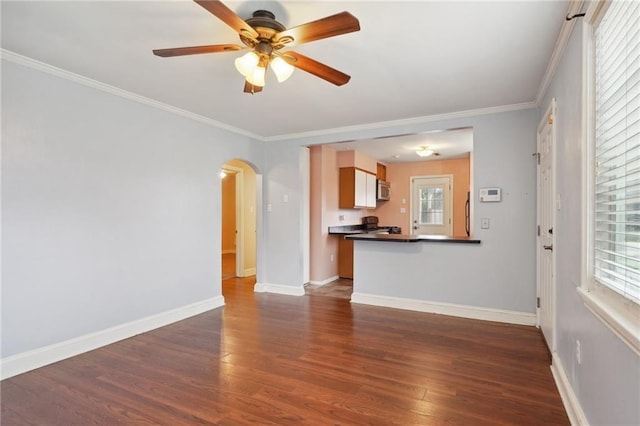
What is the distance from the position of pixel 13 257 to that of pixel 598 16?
395cm

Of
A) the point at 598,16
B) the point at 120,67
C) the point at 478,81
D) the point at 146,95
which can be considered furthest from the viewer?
the point at 146,95

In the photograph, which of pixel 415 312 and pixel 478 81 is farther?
pixel 415 312

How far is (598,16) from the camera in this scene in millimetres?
1604

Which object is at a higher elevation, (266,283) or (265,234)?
(265,234)

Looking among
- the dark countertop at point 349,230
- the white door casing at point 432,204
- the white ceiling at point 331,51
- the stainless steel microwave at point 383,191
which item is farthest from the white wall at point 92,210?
the white door casing at point 432,204

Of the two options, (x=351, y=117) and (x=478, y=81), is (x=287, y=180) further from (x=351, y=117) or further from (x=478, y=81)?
(x=478, y=81)

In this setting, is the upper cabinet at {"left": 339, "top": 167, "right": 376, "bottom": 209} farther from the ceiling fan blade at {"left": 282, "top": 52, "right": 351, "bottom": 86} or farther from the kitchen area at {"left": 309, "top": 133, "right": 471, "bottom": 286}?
the ceiling fan blade at {"left": 282, "top": 52, "right": 351, "bottom": 86}

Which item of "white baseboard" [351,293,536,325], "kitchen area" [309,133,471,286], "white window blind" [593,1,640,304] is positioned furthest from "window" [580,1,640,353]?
"kitchen area" [309,133,471,286]

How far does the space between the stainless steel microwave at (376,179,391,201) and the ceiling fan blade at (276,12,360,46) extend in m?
5.56

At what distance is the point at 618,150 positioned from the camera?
4.68ft

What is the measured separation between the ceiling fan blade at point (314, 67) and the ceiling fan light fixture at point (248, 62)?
7.2 inches

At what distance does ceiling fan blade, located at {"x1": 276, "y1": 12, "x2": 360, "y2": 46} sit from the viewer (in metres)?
1.65

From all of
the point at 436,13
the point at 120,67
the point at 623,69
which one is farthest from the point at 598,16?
the point at 120,67

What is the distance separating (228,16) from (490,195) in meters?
3.28
